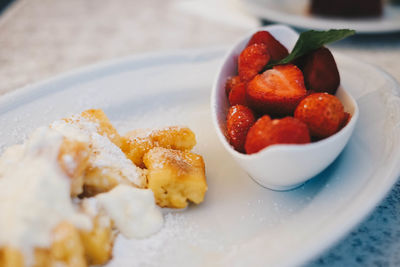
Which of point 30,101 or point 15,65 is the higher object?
point 30,101

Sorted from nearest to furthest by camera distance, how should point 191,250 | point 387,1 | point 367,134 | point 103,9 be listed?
point 191,250
point 367,134
point 387,1
point 103,9

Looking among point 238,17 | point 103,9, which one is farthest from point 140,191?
point 103,9

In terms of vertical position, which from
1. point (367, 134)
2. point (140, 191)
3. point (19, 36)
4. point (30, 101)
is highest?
point (367, 134)

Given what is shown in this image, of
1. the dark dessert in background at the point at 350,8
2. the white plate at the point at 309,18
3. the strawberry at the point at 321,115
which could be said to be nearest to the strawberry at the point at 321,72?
the strawberry at the point at 321,115

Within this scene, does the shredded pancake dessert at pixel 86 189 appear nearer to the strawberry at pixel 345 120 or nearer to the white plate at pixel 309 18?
the strawberry at pixel 345 120

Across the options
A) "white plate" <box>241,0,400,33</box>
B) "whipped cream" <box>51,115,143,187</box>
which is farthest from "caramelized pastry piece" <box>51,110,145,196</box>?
"white plate" <box>241,0,400,33</box>

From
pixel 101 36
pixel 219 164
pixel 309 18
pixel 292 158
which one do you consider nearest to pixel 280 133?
pixel 292 158

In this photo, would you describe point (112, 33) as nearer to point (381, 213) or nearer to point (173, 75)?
point (173, 75)

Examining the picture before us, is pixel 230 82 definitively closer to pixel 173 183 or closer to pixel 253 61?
pixel 253 61
